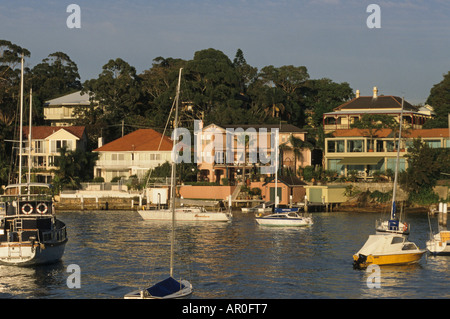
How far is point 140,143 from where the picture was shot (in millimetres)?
104812

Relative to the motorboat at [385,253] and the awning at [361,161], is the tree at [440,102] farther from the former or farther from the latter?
the motorboat at [385,253]

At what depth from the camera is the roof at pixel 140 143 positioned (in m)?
102

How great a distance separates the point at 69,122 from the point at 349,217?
67610mm

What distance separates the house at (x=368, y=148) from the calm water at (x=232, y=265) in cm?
2428

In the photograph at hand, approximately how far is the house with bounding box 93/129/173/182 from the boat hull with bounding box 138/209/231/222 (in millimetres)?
24942

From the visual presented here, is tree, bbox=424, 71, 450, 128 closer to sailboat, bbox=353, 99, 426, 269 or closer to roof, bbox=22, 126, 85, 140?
roof, bbox=22, 126, 85, 140

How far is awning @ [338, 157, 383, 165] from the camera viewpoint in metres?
93.9

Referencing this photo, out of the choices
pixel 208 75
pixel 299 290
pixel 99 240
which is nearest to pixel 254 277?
pixel 299 290

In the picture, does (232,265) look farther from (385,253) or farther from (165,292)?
(165,292)

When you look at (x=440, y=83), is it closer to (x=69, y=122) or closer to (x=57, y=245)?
(x=69, y=122)

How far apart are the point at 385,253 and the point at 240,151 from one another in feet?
172

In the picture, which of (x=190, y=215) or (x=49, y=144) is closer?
(x=190, y=215)

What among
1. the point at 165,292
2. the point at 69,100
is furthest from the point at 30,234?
the point at 69,100

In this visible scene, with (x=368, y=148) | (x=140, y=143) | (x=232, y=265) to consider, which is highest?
(x=140, y=143)
